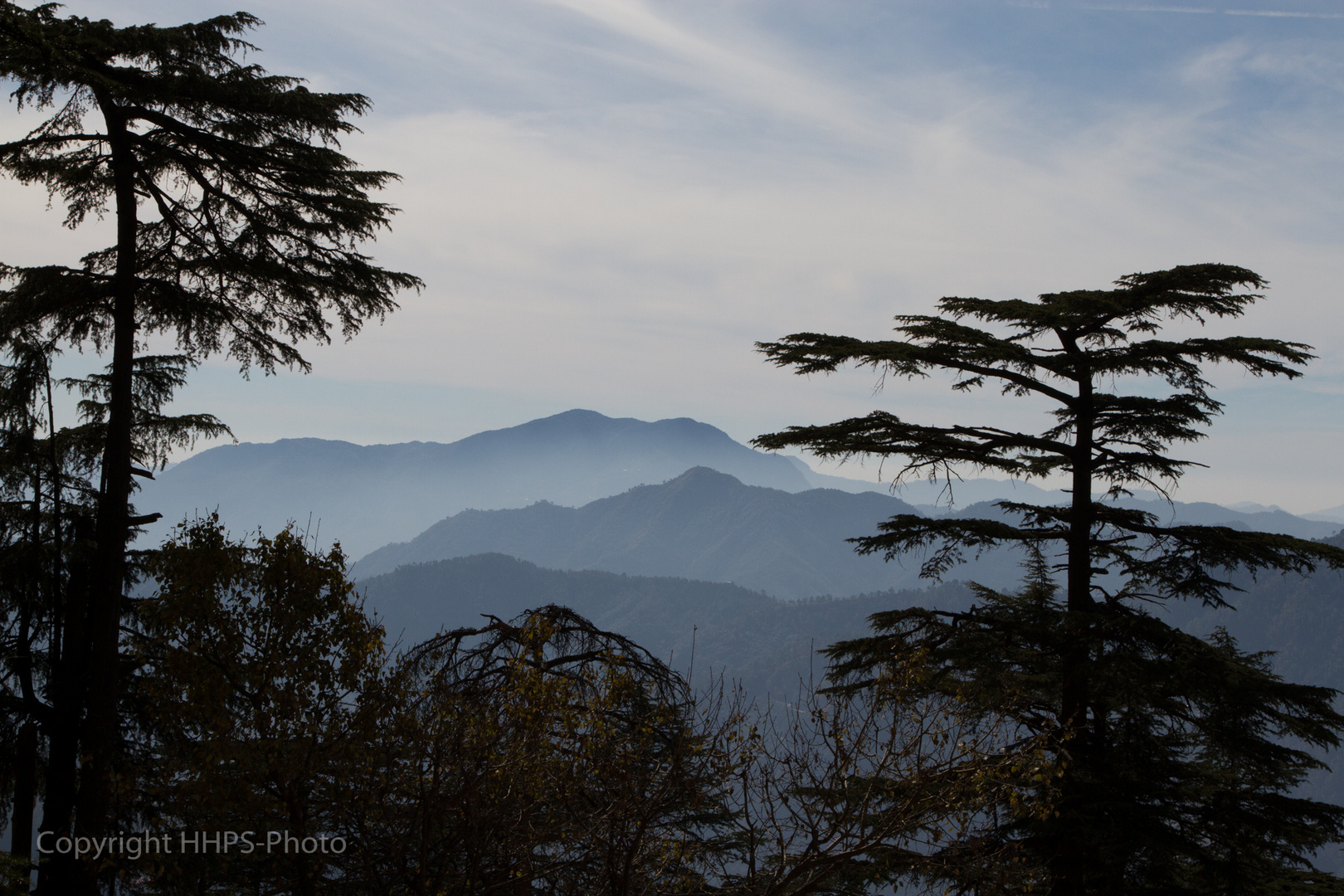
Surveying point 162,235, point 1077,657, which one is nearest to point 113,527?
point 162,235

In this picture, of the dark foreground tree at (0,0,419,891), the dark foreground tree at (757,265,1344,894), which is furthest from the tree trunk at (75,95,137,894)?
the dark foreground tree at (757,265,1344,894)

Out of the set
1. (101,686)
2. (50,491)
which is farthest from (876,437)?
Result: (50,491)

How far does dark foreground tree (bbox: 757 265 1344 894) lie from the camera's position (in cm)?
1147

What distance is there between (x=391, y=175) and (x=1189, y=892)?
1644 cm

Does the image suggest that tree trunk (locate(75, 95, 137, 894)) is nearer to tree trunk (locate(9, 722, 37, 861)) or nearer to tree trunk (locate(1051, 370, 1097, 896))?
tree trunk (locate(9, 722, 37, 861))

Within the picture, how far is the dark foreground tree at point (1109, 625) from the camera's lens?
452 inches

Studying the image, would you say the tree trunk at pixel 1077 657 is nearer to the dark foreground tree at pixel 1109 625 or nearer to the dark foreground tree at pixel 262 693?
the dark foreground tree at pixel 1109 625

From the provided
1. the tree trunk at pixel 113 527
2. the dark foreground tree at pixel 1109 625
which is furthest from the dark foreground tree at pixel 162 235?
the dark foreground tree at pixel 1109 625

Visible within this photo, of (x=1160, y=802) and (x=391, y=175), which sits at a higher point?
(x=391, y=175)

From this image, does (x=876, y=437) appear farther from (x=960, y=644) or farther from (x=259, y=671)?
(x=259, y=671)

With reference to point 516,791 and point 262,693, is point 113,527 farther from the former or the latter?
point 516,791

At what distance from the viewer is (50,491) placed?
49.6 feet

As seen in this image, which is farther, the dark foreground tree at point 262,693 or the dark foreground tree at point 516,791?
the dark foreground tree at point 262,693

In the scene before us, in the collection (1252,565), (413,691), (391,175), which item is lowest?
(413,691)
